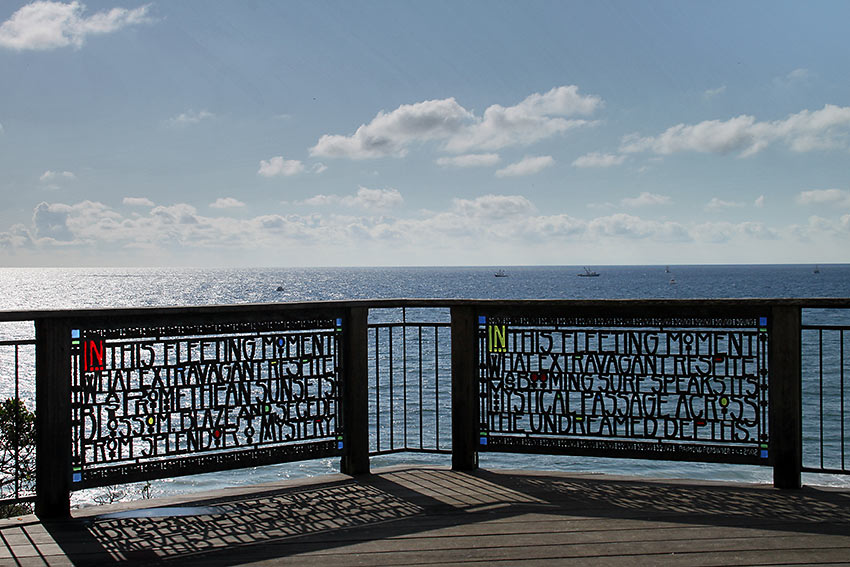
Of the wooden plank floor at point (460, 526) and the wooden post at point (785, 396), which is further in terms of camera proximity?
the wooden post at point (785, 396)

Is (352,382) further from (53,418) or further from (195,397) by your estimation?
(53,418)

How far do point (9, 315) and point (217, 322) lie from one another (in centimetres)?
110

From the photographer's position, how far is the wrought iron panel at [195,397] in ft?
13.1

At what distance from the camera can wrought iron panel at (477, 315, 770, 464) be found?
438cm

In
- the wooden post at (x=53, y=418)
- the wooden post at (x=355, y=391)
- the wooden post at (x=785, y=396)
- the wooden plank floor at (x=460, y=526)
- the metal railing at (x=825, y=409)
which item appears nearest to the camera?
the wooden plank floor at (x=460, y=526)

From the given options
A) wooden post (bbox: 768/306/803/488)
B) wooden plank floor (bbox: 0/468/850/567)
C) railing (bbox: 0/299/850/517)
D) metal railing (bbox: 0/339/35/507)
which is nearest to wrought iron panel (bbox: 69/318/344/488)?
railing (bbox: 0/299/850/517)

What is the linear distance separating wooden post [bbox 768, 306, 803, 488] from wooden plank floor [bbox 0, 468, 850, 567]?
16 centimetres

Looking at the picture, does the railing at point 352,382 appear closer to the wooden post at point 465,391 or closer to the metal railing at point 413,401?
the wooden post at point 465,391

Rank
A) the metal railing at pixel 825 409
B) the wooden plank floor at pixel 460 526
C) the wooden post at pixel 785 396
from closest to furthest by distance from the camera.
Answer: the wooden plank floor at pixel 460 526, the wooden post at pixel 785 396, the metal railing at pixel 825 409

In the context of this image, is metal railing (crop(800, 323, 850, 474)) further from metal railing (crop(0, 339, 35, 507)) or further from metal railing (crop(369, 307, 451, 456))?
metal railing (crop(0, 339, 35, 507))

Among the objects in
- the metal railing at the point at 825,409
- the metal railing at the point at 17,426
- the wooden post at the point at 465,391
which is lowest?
the metal railing at the point at 825,409

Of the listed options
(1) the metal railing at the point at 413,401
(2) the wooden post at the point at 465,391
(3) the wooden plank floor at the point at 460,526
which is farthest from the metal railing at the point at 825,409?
(1) the metal railing at the point at 413,401

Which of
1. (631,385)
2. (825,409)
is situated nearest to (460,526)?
(631,385)

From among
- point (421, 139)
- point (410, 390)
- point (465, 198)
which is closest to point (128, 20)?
point (410, 390)
